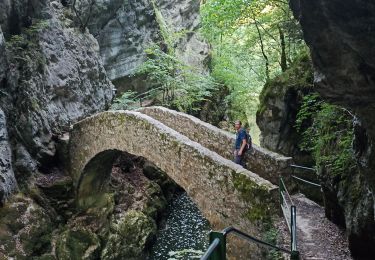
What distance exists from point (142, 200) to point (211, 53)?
1850cm

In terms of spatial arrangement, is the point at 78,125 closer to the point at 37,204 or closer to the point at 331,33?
the point at 37,204

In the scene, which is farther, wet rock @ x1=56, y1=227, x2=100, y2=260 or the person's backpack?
wet rock @ x1=56, y1=227, x2=100, y2=260

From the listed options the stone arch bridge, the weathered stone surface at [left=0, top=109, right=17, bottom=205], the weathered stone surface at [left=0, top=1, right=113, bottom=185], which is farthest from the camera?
the weathered stone surface at [left=0, top=1, right=113, bottom=185]

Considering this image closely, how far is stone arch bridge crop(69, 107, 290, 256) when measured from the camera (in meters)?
7.97

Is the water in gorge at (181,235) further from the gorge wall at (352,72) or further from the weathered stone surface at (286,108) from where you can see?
the gorge wall at (352,72)

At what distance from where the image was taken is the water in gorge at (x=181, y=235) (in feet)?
49.2

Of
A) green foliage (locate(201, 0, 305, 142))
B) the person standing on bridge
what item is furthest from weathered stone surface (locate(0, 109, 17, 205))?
green foliage (locate(201, 0, 305, 142))

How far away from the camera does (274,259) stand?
659 cm

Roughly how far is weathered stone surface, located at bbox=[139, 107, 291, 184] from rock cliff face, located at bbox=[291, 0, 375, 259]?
14.5 ft

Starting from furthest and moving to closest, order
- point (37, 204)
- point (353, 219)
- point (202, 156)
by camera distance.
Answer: point (37, 204)
point (202, 156)
point (353, 219)

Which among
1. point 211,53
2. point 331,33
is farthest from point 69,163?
point 211,53

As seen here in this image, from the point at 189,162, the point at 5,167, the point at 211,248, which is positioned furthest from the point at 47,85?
the point at 211,248

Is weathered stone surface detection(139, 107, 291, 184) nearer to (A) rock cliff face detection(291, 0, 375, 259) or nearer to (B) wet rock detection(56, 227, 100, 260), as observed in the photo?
(A) rock cliff face detection(291, 0, 375, 259)

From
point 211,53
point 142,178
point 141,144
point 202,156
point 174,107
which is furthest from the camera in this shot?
point 211,53
